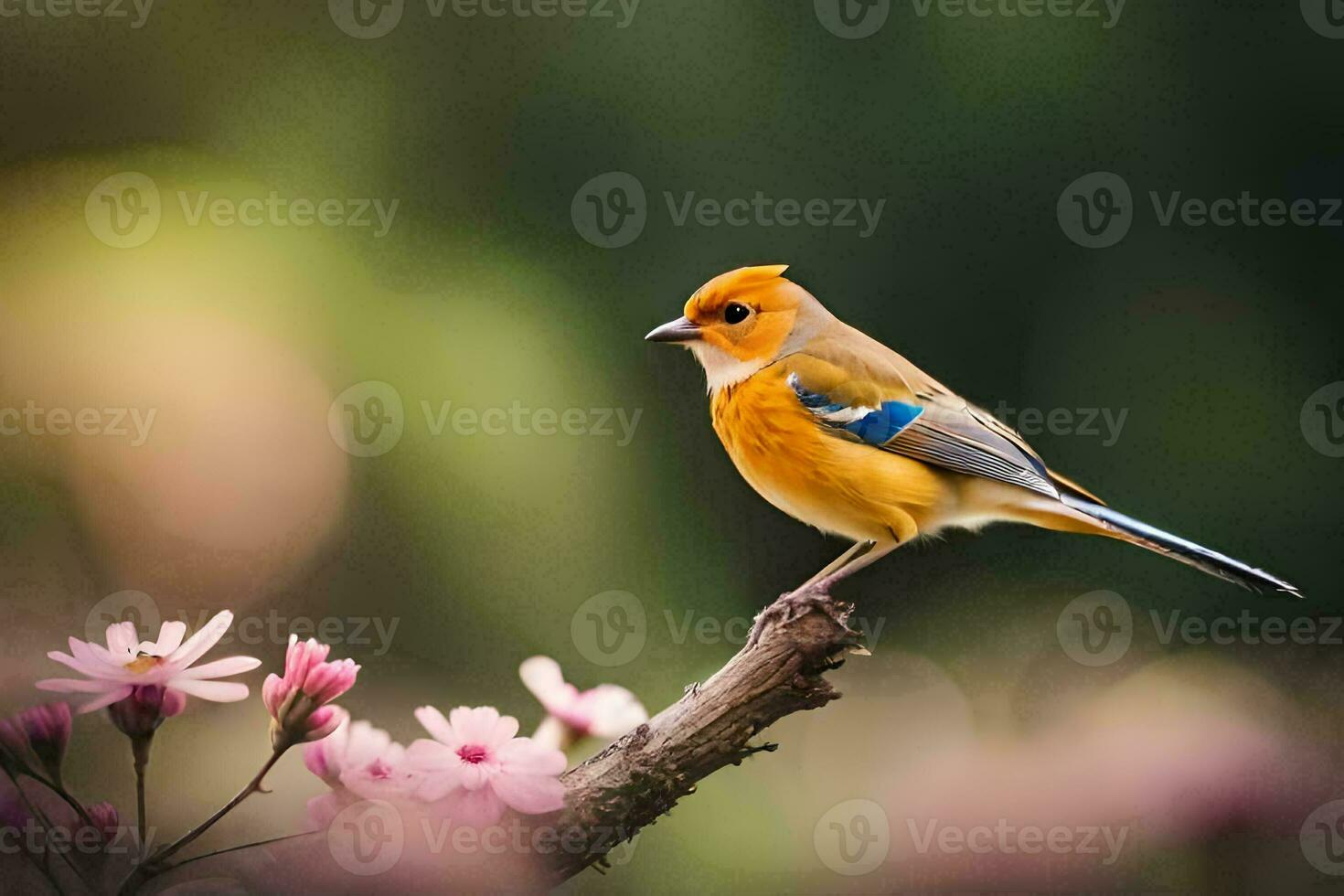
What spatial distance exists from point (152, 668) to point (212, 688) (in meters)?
0.05

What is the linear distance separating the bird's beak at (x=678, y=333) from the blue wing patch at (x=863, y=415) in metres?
0.09

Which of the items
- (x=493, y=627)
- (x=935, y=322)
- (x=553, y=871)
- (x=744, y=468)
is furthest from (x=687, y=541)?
(x=553, y=871)

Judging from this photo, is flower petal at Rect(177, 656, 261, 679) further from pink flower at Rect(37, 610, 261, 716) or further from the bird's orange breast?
the bird's orange breast

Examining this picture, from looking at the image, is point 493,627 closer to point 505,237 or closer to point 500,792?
point 505,237

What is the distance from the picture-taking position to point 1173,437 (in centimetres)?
240

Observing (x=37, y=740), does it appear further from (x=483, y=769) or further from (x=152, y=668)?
(x=483, y=769)

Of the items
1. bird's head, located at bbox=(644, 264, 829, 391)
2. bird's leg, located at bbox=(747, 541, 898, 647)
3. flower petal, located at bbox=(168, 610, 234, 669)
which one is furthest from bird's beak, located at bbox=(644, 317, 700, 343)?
flower petal, located at bbox=(168, 610, 234, 669)

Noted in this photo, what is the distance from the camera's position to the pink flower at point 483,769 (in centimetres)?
74

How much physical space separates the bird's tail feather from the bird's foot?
11.2 inches

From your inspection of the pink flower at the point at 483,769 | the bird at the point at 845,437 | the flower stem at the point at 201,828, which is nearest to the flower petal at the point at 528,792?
the pink flower at the point at 483,769

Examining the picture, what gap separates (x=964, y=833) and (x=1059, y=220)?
106 centimetres

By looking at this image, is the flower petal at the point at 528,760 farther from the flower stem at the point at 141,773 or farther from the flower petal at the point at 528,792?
the flower stem at the point at 141,773

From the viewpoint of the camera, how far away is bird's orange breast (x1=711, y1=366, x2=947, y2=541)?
3.63 ft

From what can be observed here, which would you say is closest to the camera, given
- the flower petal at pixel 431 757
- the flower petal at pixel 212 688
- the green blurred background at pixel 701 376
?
the flower petal at pixel 212 688
